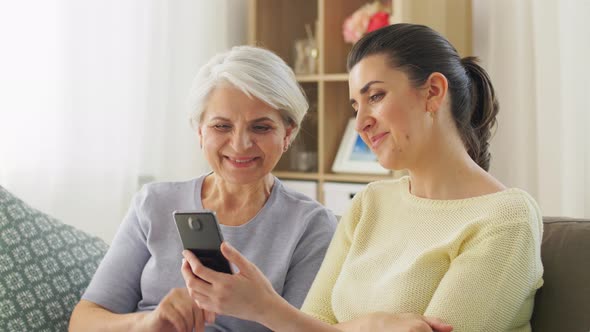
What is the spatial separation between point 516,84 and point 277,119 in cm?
172

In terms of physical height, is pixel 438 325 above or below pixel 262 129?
below

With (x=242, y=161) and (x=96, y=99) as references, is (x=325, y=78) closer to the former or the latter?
(x=96, y=99)

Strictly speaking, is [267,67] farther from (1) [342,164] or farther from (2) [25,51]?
(1) [342,164]

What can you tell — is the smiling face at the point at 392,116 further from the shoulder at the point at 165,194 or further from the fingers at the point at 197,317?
the shoulder at the point at 165,194

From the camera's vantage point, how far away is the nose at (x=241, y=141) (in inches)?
71.1

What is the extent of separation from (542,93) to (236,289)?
6.84 ft

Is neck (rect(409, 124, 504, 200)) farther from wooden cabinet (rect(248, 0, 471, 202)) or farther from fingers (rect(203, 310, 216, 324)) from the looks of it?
wooden cabinet (rect(248, 0, 471, 202))

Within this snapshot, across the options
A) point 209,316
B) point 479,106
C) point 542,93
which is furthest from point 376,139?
point 542,93

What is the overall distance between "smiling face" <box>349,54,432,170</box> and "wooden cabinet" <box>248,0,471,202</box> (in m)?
1.93

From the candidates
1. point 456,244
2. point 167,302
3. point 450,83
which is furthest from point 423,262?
point 167,302

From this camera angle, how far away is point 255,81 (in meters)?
1.81

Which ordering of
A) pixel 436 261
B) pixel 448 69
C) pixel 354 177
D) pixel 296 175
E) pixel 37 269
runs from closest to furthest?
pixel 436 261
pixel 448 69
pixel 37 269
pixel 354 177
pixel 296 175

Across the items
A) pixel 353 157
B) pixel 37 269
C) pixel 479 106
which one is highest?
pixel 479 106

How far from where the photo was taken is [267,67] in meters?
1.84
